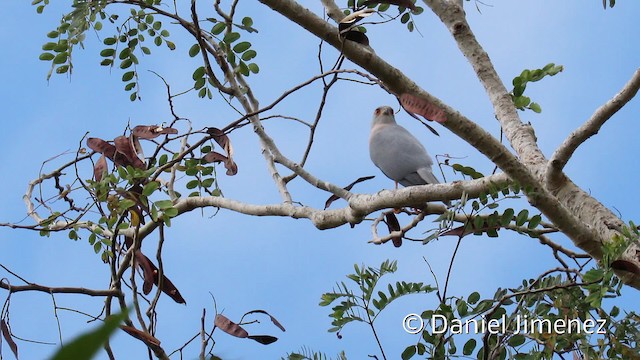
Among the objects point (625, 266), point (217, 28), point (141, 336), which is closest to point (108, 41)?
point (217, 28)

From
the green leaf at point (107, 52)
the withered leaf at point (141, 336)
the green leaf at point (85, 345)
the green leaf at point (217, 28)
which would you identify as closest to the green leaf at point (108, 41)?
the green leaf at point (107, 52)

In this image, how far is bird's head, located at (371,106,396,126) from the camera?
4832 millimetres

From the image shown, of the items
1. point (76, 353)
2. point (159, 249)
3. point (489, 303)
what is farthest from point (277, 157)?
point (76, 353)

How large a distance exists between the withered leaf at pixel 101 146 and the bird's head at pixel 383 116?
2509 millimetres

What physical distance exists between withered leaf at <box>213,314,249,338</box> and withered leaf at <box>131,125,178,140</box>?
2.29ft

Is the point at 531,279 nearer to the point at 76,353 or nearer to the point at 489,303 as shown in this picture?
the point at 489,303

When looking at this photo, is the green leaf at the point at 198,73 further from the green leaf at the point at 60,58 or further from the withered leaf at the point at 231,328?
the withered leaf at the point at 231,328

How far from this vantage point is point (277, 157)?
3182 mm

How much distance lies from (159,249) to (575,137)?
1.47 m

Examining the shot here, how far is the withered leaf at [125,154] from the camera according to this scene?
2502 millimetres

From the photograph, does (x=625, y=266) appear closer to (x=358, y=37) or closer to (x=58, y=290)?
(x=358, y=37)

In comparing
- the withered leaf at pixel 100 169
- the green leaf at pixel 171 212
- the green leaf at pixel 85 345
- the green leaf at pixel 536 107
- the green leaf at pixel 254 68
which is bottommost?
the green leaf at pixel 85 345

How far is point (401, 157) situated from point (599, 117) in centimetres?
168

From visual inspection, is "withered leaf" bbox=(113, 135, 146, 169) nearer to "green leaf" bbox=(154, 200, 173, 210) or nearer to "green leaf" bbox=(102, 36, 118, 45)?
"green leaf" bbox=(154, 200, 173, 210)
